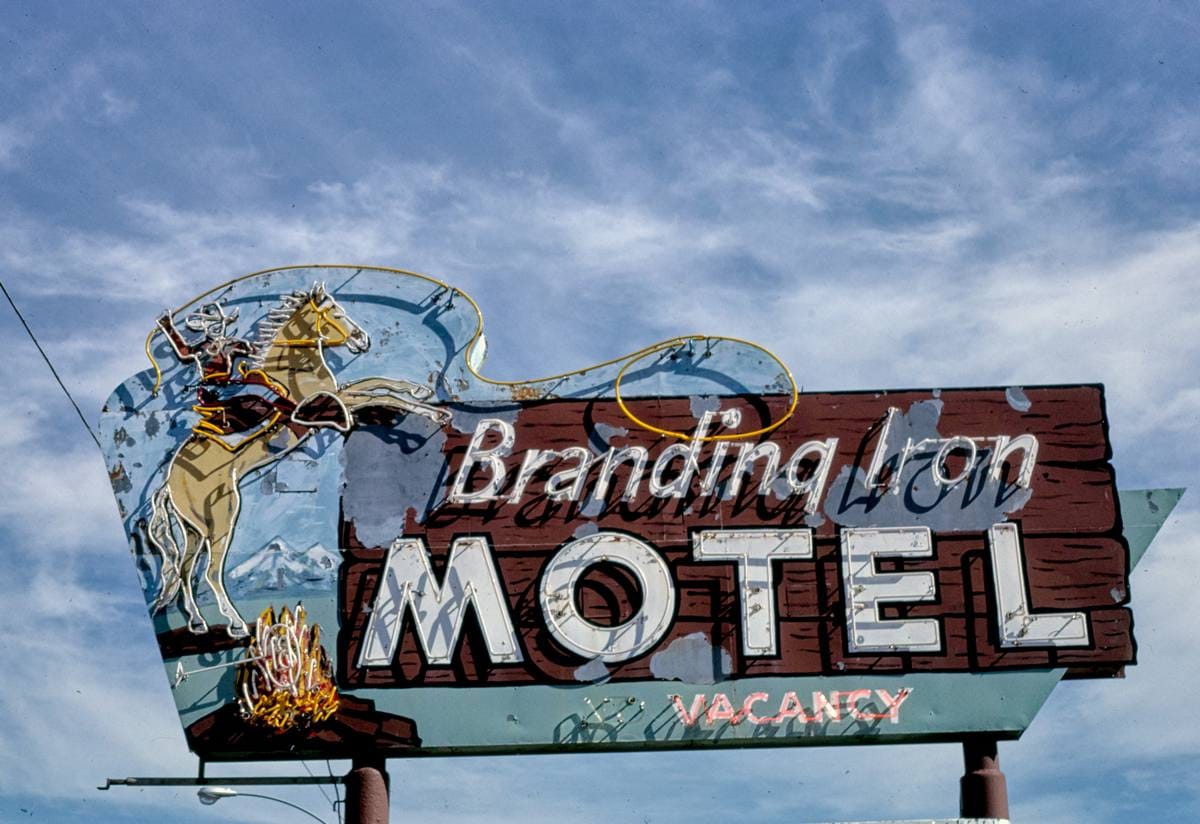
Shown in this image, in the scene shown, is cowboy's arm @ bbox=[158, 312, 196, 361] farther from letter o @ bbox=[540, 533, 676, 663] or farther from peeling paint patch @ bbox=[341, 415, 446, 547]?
letter o @ bbox=[540, 533, 676, 663]

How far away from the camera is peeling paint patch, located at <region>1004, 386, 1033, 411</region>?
20438mm

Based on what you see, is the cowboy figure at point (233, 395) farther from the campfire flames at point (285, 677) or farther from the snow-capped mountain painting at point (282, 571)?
the campfire flames at point (285, 677)

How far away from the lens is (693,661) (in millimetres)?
19422

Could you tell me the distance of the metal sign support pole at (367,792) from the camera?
18.8 metres

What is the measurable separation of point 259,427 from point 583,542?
4.11 meters

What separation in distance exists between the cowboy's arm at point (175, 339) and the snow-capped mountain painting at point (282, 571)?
8.90ft

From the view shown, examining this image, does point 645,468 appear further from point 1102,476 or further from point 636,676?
point 1102,476

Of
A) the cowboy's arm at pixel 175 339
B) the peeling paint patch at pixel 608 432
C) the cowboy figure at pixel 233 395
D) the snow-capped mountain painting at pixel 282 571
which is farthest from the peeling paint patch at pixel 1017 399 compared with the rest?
the cowboy's arm at pixel 175 339

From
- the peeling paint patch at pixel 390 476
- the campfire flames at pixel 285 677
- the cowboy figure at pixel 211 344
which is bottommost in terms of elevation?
the campfire flames at pixel 285 677

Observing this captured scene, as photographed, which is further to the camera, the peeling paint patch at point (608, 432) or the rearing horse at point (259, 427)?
the peeling paint patch at point (608, 432)

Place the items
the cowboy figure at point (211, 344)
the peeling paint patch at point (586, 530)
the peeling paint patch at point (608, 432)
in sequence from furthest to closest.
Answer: the cowboy figure at point (211, 344), the peeling paint patch at point (608, 432), the peeling paint patch at point (586, 530)

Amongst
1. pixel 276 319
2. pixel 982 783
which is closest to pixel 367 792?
pixel 276 319

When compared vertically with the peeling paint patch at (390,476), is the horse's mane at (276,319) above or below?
above

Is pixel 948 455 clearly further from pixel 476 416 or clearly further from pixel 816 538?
pixel 476 416
